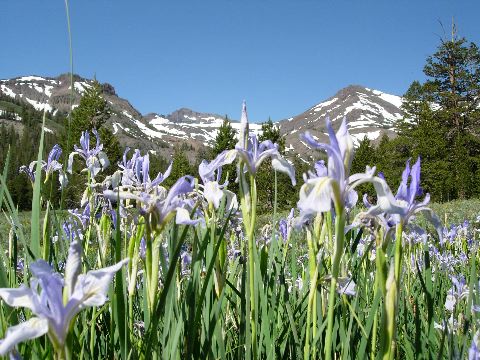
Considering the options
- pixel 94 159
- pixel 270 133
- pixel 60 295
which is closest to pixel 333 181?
pixel 60 295

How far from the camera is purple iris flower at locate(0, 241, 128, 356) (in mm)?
724

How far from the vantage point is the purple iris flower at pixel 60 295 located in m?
0.72

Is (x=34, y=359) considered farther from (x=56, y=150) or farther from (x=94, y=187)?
(x=56, y=150)

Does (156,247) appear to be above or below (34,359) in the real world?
above

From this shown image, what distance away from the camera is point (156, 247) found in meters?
1.05

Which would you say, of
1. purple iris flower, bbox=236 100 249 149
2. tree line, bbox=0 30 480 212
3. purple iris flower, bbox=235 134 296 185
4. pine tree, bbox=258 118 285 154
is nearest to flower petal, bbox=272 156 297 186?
purple iris flower, bbox=235 134 296 185

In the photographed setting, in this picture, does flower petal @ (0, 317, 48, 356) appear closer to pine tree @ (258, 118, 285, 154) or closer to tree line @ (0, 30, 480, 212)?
tree line @ (0, 30, 480, 212)

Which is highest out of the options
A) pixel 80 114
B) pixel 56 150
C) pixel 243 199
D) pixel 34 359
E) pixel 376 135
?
pixel 376 135

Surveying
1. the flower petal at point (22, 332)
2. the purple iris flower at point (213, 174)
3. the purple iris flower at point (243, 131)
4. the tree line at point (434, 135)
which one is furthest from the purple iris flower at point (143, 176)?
the tree line at point (434, 135)

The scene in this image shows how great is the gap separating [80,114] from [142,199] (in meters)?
26.2

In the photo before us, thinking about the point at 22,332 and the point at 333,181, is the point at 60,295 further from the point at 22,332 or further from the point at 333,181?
the point at 333,181

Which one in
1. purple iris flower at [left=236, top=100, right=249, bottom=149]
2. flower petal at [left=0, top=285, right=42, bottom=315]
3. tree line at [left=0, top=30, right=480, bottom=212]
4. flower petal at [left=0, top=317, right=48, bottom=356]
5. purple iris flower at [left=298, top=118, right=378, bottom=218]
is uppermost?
tree line at [left=0, top=30, right=480, bottom=212]

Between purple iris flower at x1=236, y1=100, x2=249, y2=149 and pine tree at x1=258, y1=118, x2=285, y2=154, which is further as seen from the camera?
pine tree at x1=258, y1=118, x2=285, y2=154

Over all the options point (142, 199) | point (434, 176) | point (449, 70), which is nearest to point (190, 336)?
point (142, 199)
